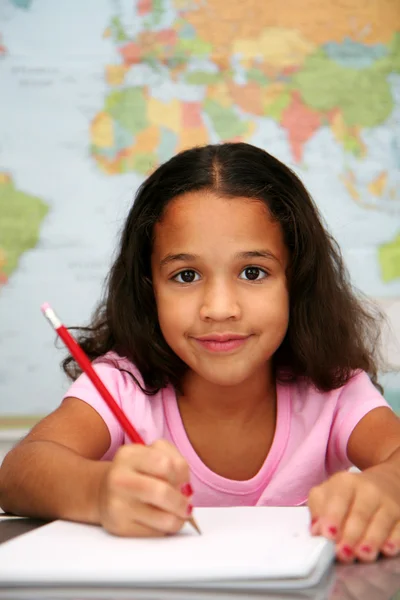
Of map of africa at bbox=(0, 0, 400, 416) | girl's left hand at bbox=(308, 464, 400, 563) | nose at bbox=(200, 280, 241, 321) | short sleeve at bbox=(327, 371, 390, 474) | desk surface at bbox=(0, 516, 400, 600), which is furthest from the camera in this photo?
map of africa at bbox=(0, 0, 400, 416)

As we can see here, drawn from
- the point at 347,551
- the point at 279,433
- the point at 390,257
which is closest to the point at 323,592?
the point at 347,551

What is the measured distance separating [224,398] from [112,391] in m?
0.16

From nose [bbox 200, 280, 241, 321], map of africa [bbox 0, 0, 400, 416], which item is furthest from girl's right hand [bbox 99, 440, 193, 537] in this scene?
map of africa [bbox 0, 0, 400, 416]

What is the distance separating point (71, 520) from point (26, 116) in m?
1.35

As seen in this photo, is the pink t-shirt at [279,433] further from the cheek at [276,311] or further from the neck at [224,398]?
the cheek at [276,311]

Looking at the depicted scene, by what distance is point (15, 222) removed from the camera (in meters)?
1.93

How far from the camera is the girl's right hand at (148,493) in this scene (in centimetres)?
67

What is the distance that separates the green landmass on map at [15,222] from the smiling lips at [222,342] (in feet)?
3.30

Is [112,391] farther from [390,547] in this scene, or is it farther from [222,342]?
[390,547]

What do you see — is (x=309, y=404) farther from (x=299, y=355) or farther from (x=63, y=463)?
(x=63, y=463)

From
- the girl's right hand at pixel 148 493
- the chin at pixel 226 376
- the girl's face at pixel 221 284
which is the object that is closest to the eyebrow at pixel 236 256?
the girl's face at pixel 221 284

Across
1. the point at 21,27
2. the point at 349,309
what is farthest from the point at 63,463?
the point at 21,27

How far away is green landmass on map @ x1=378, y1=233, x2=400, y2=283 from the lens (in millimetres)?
1931

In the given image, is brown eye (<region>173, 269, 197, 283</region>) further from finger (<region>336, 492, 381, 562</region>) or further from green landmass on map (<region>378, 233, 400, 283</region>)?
green landmass on map (<region>378, 233, 400, 283</region>)
